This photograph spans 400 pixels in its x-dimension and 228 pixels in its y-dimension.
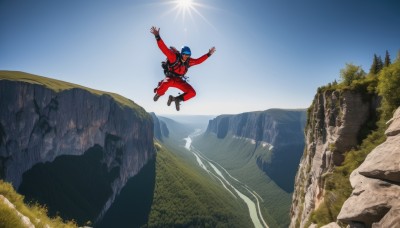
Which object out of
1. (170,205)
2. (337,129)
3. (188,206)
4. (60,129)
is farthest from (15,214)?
(60,129)

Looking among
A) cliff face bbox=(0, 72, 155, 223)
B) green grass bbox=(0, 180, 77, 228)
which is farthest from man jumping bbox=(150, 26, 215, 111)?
cliff face bbox=(0, 72, 155, 223)

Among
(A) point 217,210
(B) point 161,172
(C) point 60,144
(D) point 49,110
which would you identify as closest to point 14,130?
(D) point 49,110

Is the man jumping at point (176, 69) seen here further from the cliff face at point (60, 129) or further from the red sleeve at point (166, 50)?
the cliff face at point (60, 129)

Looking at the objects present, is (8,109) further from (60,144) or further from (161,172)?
(161,172)

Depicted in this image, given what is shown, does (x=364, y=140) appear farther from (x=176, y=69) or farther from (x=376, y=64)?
(x=376, y=64)

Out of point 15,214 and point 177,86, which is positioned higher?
point 177,86

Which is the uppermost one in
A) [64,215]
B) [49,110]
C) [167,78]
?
[49,110]

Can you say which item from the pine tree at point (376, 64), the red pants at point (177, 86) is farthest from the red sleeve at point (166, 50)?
the pine tree at point (376, 64)
